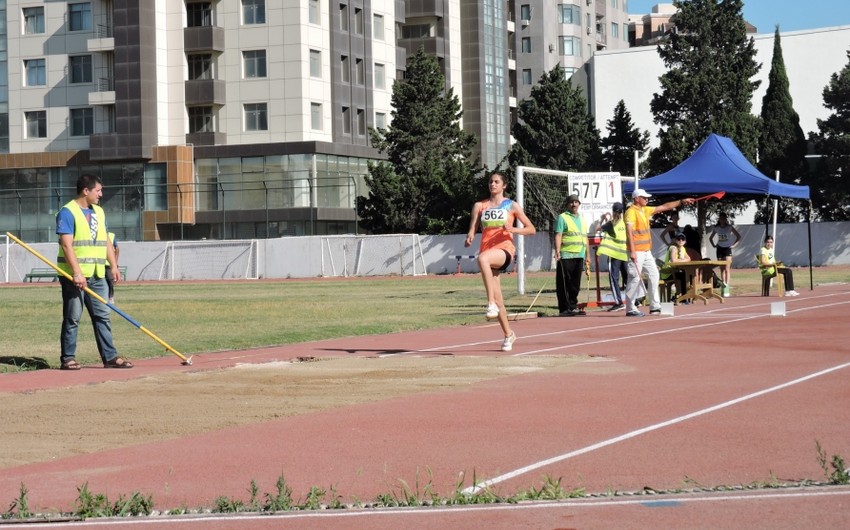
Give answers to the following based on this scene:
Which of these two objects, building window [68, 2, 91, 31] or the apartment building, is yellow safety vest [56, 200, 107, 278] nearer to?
the apartment building

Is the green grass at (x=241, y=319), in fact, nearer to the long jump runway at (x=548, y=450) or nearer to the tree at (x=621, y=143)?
the long jump runway at (x=548, y=450)

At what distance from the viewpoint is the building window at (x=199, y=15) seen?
69.8 m

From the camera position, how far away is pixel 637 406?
33.6 ft

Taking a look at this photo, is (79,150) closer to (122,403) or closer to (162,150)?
(162,150)

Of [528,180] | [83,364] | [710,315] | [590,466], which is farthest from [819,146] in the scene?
[590,466]

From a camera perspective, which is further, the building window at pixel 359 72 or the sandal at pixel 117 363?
the building window at pixel 359 72

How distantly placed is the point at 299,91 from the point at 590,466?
6174 centimetres

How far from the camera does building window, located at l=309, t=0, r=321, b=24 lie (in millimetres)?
69188

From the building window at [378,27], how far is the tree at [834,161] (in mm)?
25660

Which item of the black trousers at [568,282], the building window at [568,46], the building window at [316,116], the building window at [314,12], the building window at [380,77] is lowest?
the black trousers at [568,282]

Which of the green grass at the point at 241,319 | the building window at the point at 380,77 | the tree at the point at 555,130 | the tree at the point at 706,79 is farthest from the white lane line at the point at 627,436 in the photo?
the building window at the point at 380,77

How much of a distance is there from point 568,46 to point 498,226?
96.7 m

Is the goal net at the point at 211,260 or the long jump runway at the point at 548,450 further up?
the goal net at the point at 211,260

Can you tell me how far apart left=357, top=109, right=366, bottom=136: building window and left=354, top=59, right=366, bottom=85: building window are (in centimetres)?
161
